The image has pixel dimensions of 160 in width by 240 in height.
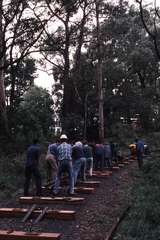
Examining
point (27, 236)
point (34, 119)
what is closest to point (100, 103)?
point (34, 119)

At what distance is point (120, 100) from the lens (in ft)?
151

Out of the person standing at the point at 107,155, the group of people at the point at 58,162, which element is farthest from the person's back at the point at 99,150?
the group of people at the point at 58,162

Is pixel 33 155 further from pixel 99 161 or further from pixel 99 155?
pixel 99 161

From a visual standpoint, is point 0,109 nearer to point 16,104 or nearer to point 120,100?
point 16,104

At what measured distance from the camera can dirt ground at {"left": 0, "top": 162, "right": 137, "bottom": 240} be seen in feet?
37.1

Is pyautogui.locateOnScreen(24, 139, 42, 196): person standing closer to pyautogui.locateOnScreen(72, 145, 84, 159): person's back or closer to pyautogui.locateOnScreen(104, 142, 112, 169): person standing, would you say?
pyautogui.locateOnScreen(72, 145, 84, 159): person's back

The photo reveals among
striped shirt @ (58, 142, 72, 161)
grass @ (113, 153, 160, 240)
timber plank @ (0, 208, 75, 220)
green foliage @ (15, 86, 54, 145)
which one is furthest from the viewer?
green foliage @ (15, 86, 54, 145)

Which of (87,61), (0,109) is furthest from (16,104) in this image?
(87,61)

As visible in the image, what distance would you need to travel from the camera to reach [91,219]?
12.7m

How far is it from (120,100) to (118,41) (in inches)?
228

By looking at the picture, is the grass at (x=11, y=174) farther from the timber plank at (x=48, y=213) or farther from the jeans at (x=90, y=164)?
the timber plank at (x=48, y=213)

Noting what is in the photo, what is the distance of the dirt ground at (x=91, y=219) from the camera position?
11.3 m

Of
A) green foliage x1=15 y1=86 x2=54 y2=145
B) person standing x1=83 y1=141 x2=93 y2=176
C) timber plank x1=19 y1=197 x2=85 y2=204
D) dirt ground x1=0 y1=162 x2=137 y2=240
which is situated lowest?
dirt ground x1=0 y1=162 x2=137 y2=240

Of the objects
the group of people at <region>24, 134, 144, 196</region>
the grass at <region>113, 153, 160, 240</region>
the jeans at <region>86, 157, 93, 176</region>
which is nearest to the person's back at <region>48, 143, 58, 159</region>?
the group of people at <region>24, 134, 144, 196</region>
